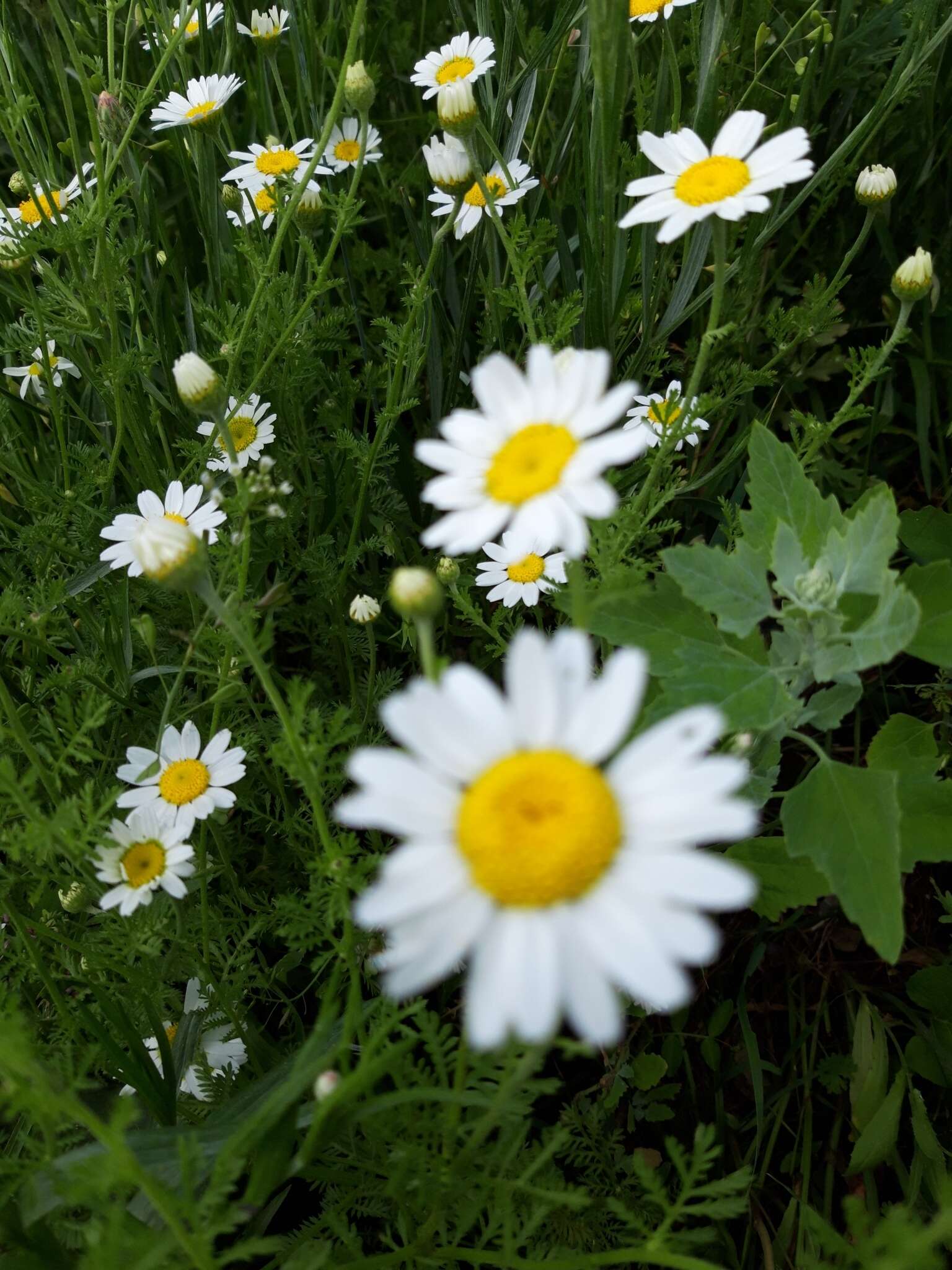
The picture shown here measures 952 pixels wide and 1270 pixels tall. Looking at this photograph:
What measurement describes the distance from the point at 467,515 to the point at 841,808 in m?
0.44

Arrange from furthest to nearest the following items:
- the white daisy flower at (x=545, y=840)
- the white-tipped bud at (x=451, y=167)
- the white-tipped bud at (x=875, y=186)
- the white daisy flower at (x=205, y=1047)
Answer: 1. the white-tipped bud at (x=875, y=186)
2. the white-tipped bud at (x=451, y=167)
3. the white daisy flower at (x=205, y=1047)
4. the white daisy flower at (x=545, y=840)

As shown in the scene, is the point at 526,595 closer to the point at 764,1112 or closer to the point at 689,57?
the point at 764,1112

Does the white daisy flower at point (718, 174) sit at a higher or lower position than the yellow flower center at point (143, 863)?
higher

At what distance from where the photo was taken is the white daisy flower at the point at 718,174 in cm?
98

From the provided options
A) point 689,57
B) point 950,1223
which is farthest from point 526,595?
point 689,57

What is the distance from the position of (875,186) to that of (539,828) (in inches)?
52.6

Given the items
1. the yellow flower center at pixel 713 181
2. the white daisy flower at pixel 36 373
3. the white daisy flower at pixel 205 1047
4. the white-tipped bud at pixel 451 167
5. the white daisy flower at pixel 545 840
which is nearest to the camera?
the white daisy flower at pixel 545 840

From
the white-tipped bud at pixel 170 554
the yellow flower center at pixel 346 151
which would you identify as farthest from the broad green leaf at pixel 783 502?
the yellow flower center at pixel 346 151

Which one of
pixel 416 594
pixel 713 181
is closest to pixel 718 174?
pixel 713 181

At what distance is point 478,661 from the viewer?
1.72 metres

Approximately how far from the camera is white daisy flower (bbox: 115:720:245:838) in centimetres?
119

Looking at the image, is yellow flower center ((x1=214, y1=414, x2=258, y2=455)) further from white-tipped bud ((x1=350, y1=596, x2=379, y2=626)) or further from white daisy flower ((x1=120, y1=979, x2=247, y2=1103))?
white daisy flower ((x1=120, y1=979, x2=247, y2=1103))

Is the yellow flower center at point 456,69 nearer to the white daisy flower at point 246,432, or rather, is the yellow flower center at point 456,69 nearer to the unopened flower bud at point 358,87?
the unopened flower bud at point 358,87

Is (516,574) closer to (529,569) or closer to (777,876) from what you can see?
(529,569)
